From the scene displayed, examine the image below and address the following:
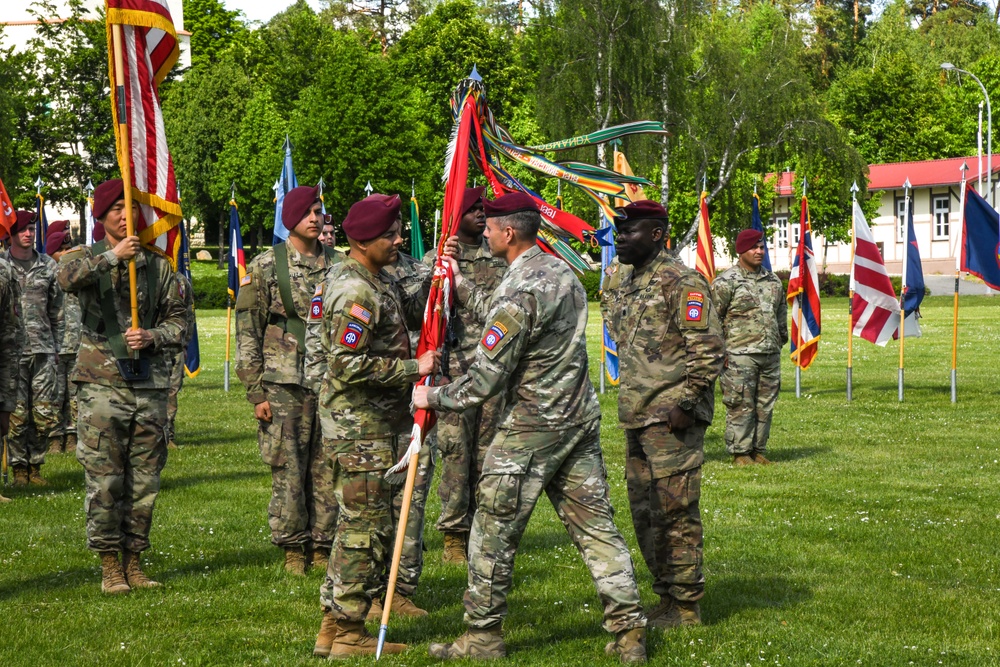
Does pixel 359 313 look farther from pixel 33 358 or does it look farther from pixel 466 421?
pixel 33 358

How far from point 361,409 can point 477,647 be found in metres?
1.44

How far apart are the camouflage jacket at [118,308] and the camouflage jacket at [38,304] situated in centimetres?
543

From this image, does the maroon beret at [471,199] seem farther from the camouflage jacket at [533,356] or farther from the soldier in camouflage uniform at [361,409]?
the camouflage jacket at [533,356]

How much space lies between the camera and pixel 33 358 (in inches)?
533

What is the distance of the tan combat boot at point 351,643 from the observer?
22.3 feet

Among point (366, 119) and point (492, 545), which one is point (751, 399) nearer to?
point (492, 545)

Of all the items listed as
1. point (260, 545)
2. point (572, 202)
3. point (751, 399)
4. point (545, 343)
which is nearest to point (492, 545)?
point (545, 343)

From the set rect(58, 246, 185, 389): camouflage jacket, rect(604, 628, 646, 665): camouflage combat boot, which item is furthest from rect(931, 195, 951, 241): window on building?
rect(604, 628, 646, 665): camouflage combat boot

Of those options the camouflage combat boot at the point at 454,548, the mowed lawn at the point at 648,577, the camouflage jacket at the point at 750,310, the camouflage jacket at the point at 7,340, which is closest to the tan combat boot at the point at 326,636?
the mowed lawn at the point at 648,577

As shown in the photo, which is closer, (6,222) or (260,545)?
(260,545)

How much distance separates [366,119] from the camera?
2363 inches

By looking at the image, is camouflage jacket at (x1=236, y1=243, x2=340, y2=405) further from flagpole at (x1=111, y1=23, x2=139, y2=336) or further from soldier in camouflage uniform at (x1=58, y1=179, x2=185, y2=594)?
flagpole at (x1=111, y1=23, x2=139, y2=336)

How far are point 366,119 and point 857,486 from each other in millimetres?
49823

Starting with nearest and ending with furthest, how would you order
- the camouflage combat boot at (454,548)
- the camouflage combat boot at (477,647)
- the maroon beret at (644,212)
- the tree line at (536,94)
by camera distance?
the camouflage combat boot at (477,647)
the maroon beret at (644,212)
the camouflage combat boot at (454,548)
the tree line at (536,94)
